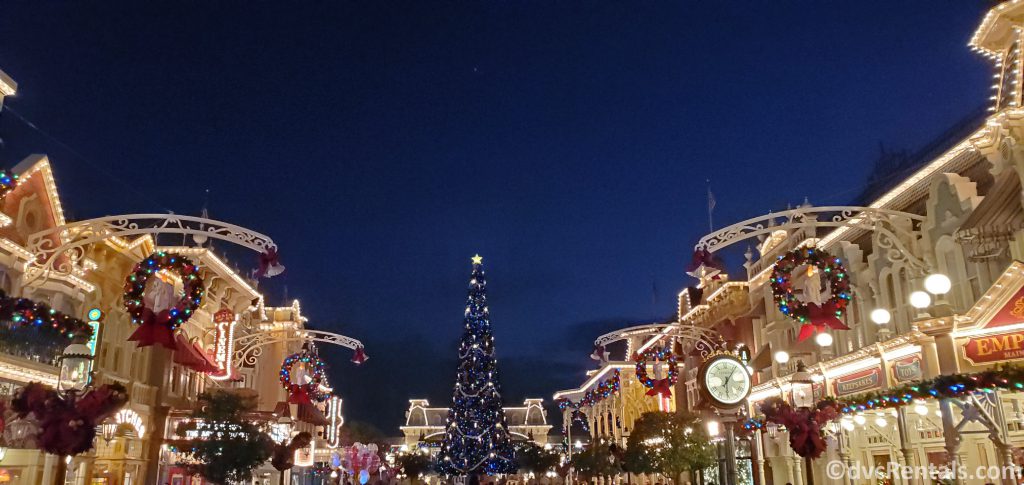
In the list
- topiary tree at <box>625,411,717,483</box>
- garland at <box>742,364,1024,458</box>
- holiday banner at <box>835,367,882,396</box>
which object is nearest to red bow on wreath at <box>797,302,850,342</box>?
garland at <box>742,364,1024,458</box>

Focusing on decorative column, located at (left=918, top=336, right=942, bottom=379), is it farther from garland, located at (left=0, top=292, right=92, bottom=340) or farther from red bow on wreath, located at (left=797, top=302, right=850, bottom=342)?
garland, located at (left=0, top=292, right=92, bottom=340)

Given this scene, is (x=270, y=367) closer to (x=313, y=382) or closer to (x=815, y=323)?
(x=313, y=382)

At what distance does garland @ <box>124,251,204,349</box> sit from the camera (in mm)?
16797

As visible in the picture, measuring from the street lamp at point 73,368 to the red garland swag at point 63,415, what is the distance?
325 mm

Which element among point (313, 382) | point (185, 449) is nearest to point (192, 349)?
point (185, 449)

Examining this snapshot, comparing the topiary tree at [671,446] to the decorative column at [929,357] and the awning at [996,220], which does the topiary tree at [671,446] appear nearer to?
the decorative column at [929,357]

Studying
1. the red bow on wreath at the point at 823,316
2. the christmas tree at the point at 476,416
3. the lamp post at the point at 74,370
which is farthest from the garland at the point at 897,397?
the christmas tree at the point at 476,416

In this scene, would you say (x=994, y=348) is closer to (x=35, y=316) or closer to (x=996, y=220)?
(x=996, y=220)

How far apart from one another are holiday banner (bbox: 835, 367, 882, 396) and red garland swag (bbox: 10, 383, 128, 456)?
19311 millimetres

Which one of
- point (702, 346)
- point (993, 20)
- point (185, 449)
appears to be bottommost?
point (185, 449)

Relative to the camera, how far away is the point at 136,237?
26.7 meters

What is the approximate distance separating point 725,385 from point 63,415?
10000 millimetres

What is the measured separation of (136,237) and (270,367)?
20626 millimetres

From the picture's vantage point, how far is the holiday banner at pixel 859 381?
842 inches
